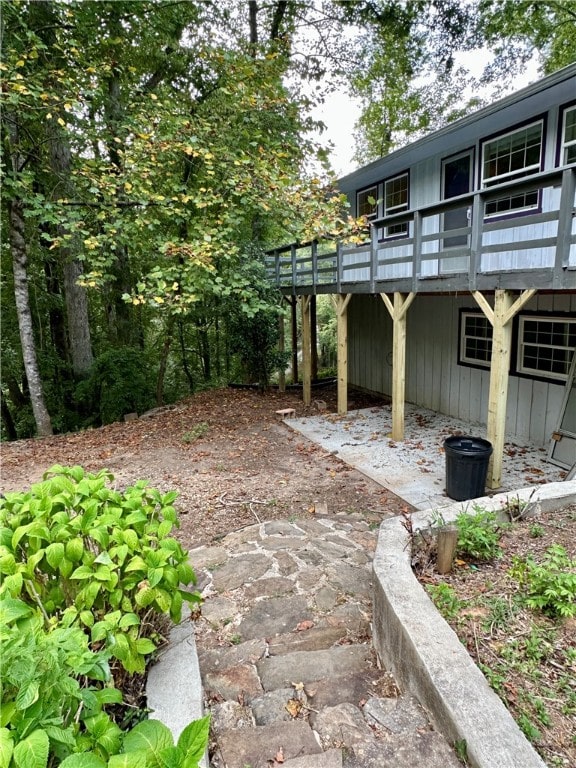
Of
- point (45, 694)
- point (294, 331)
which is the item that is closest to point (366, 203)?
point (294, 331)

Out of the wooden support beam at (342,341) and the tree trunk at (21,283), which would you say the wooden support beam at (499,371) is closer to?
the wooden support beam at (342,341)

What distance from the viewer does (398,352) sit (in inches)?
293

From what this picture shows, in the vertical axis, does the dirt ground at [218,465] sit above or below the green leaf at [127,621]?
below

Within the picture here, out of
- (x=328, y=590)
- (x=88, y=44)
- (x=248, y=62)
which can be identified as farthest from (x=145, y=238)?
(x=328, y=590)

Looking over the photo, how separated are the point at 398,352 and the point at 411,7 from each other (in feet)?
48.3

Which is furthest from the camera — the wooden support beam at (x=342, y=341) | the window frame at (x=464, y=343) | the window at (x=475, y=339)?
the wooden support beam at (x=342, y=341)

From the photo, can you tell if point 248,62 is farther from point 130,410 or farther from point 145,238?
point 130,410

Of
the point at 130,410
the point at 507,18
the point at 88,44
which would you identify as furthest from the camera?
the point at 507,18

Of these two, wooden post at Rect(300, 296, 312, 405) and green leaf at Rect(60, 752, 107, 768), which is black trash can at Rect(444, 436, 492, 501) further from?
wooden post at Rect(300, 296, 312, 405)

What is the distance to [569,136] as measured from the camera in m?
6.46

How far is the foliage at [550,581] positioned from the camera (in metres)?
2.26

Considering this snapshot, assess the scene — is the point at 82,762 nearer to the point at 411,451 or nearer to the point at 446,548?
the point at 446,548

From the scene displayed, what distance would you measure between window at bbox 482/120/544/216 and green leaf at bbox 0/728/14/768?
26.0 ft

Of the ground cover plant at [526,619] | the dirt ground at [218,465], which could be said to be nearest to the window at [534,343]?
the dirt ground at [218,465]
